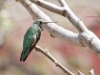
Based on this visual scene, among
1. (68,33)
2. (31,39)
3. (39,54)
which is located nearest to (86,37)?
(68,33)

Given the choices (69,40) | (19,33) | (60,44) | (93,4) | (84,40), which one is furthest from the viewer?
(60,44)

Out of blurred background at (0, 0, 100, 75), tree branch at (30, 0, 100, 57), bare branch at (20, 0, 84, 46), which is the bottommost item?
blurred background at (0, 0, 100, 75)

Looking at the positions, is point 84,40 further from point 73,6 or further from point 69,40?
point 73,6

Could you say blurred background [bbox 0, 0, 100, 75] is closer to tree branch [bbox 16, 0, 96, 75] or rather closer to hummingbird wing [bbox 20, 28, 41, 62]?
tree branch [bbox 16, 0, 96, 75]

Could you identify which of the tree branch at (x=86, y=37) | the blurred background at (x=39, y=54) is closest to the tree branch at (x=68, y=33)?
the tree branch at (x=86, y=37)

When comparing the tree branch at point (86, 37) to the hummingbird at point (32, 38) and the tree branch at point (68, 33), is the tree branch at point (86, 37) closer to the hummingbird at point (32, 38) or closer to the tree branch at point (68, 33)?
the tree branch at point (68, 33)

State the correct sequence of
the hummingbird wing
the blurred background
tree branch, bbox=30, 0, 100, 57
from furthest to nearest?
the blurred background < the hummingbird wing < tree branch, bbox=30, 0, 100, 57

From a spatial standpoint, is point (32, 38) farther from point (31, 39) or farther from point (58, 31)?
point (58, 31)

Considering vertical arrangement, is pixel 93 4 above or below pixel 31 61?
above

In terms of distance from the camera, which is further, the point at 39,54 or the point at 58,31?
the point at 39,54

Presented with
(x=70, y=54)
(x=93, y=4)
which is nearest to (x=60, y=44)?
(x=70, y=54)

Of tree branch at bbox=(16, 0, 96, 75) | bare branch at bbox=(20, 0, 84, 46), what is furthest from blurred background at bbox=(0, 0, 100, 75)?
tree branch at bbox=(16, 0, 96, 75)
